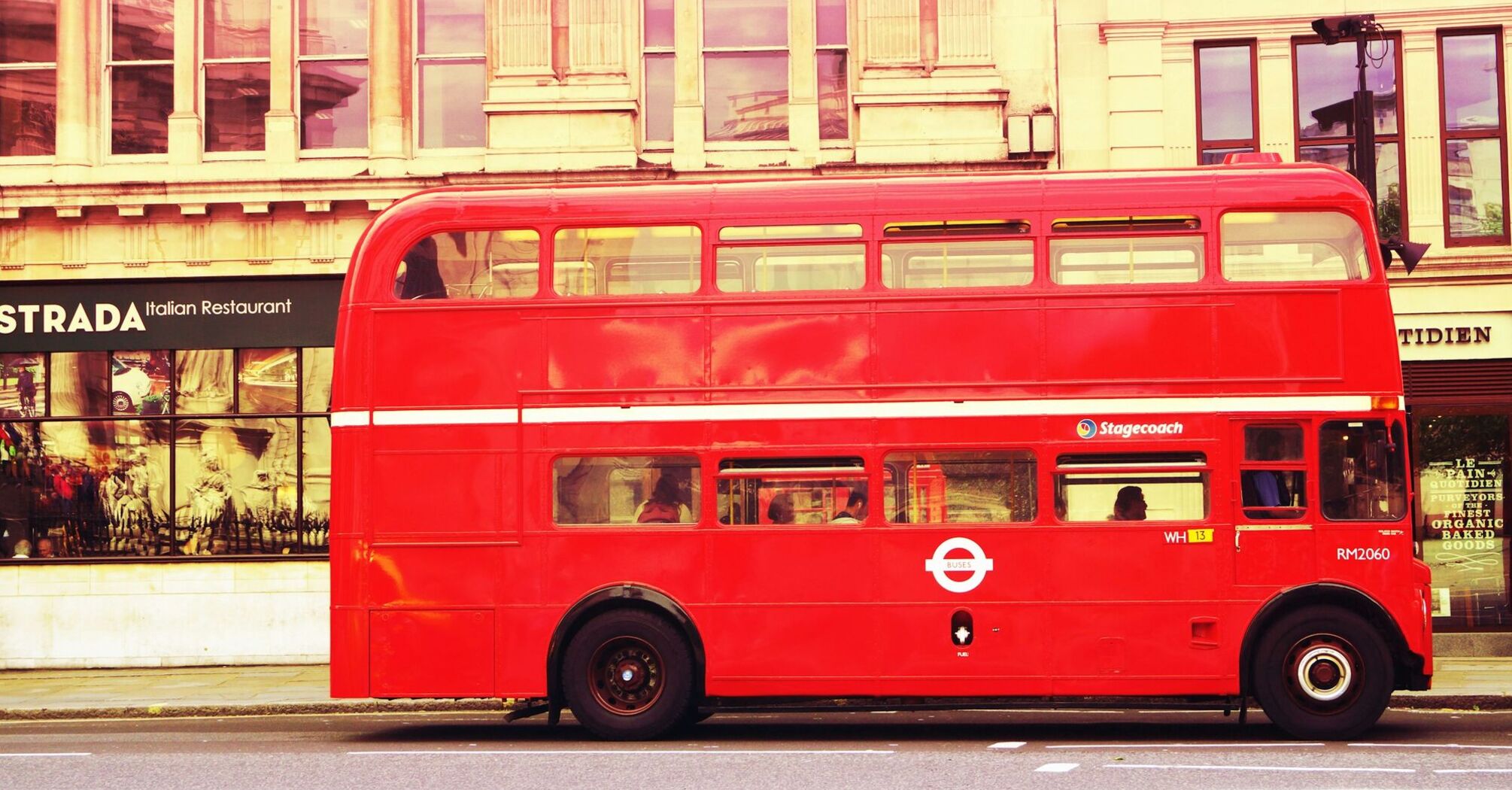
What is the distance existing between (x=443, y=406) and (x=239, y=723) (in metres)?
4.36

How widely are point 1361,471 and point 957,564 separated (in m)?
2.98

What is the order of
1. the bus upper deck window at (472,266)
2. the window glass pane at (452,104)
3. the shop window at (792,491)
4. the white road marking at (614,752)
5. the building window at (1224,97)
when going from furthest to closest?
the window glass pane at (452,104), the building window at (1224,97), the bus upper deck window at (472,266), the shop window at (792,491), the white road marking at (614,752)

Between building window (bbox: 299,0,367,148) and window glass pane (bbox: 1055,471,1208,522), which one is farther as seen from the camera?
building window (bbox: 299,0,367,148)

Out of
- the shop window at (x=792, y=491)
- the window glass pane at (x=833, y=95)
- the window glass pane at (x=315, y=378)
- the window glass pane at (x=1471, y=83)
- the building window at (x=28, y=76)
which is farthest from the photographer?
the building window at (x=28, y=76)

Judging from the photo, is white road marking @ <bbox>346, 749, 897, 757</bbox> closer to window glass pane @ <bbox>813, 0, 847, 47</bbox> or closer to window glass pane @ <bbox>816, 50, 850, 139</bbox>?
window glass pane @ <bbox>816, 50, 850, 139</bbox>

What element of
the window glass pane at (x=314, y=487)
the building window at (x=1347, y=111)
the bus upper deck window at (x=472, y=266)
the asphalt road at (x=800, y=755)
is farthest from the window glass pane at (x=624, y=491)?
the building window at (x=1347, y=111)

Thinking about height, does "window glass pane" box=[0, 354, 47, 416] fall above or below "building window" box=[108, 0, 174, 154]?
below

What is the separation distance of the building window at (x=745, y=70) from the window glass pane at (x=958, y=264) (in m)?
7.98

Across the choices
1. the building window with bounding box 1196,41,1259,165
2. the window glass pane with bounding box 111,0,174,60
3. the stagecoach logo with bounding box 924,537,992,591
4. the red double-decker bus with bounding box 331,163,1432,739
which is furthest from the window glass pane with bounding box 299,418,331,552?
the building window with bounding box 1196,41,1259,165

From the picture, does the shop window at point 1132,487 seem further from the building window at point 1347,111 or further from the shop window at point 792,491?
the building window at point 1347,111

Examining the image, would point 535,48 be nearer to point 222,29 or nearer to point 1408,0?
point 222,29

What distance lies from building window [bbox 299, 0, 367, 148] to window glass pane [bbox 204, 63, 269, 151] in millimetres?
530

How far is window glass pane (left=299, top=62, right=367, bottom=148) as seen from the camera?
787 inches

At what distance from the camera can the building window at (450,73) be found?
65.4 feet
